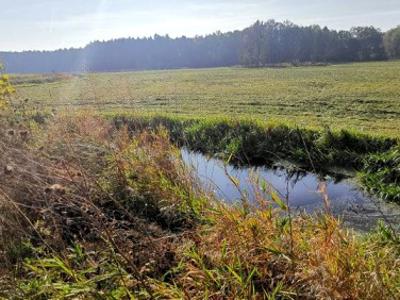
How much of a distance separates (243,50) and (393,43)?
26.9 metres

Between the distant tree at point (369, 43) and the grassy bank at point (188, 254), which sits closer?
the grassy bank at point (188, 254)

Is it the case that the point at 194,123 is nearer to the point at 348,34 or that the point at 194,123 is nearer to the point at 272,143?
the point at 272,143

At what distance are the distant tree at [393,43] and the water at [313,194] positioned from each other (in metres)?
74.3

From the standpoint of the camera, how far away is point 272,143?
10.9m

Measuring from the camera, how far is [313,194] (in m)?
7.90

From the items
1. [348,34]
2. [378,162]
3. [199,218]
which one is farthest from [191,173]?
[348,34]

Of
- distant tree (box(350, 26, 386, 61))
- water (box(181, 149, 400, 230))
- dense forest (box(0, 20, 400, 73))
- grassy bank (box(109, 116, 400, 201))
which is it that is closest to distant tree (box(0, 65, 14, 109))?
grassy bank (box(109, 116, 400, 201))

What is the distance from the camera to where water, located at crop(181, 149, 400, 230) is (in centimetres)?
629

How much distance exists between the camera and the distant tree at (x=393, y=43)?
73.8 metres

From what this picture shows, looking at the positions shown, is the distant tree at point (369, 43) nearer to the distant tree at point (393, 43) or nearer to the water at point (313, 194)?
the distant tree at point (393, 43)

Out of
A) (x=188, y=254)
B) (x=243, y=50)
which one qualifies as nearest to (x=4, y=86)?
(x=188, y=254)

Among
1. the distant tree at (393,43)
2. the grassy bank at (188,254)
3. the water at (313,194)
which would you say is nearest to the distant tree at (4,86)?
the grassy bank at (188,254)

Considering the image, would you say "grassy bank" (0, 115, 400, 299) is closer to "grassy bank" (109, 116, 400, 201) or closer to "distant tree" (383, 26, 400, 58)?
"grassy bank" (109, 116, 400, 201)

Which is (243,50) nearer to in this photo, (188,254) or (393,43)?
(393,43)
